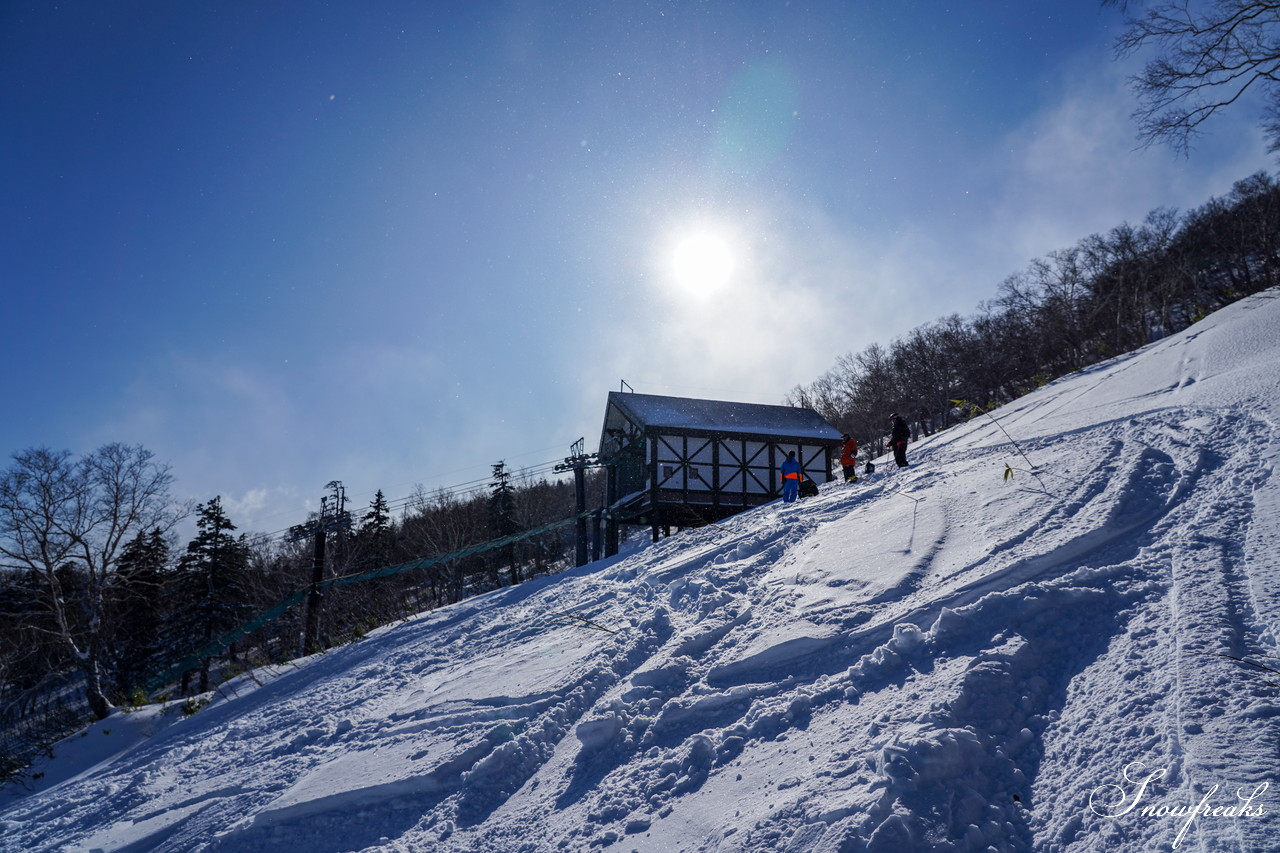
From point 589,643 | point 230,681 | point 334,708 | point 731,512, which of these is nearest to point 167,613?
point 230,681

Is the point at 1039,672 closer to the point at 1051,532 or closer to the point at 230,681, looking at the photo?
the point at 1051,532

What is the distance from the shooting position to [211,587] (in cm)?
2986

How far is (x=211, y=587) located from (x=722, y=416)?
25707mm

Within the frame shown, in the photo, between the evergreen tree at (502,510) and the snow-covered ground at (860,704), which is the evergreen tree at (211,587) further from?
the snow-covered ground at (860,704)

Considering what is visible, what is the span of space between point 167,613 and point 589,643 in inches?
1425

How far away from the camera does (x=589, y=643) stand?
6.09 metres

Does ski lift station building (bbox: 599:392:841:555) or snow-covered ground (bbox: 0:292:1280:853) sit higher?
ski lift station building (bbox: 599:392:841:555)

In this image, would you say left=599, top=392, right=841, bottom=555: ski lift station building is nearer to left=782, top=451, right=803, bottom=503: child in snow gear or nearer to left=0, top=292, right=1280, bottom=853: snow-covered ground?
left=782, top=451, right=803, bottom=503: child in snow gear

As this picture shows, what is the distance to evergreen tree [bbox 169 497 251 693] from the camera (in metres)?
29.7
